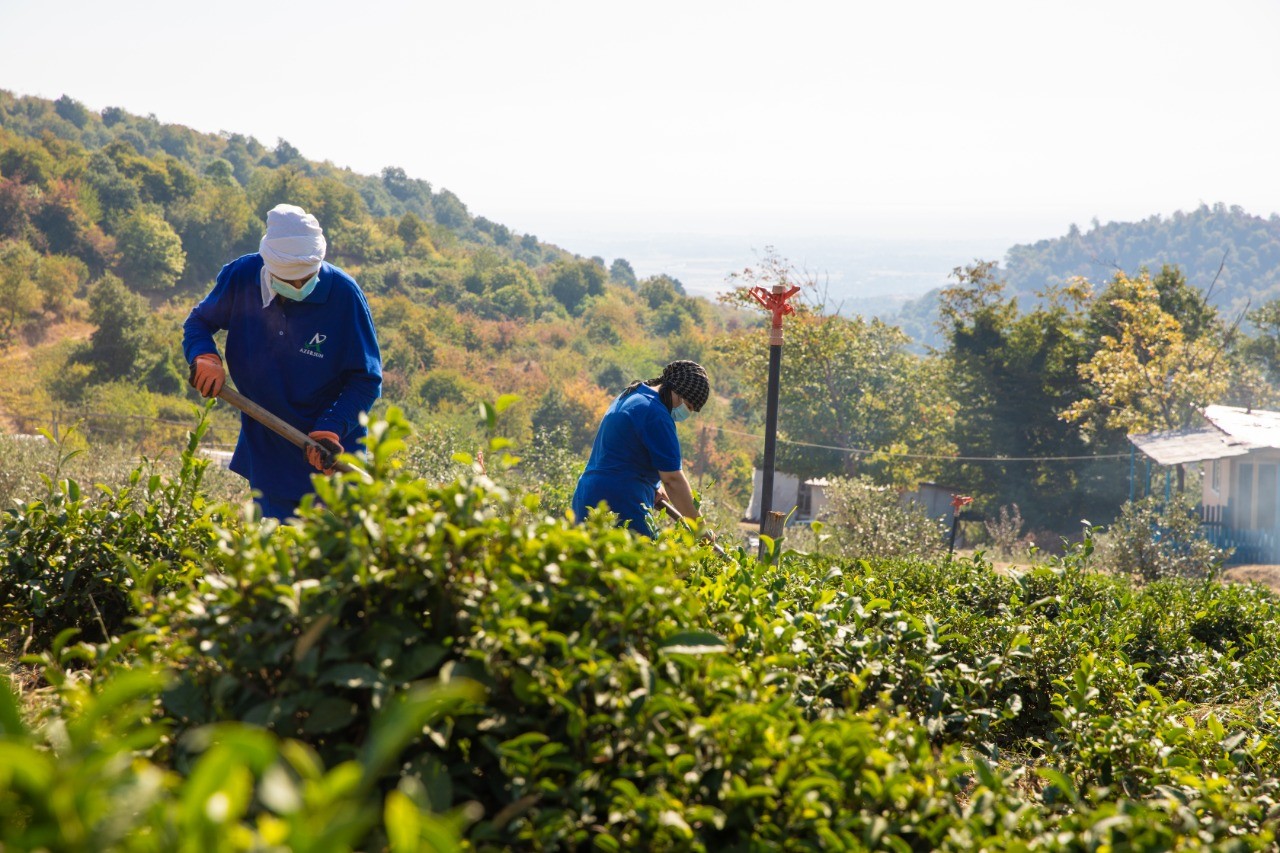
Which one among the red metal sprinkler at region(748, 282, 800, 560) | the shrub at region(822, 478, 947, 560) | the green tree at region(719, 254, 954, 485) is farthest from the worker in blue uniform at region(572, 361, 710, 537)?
the green tree at region(719, 254, 954, 485)

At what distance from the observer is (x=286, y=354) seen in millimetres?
3969

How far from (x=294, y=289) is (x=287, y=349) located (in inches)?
9.1

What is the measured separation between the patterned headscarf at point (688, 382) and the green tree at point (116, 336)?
4487cm

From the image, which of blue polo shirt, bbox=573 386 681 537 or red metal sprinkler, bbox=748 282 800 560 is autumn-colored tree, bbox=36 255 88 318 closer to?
red metal sprinkler, bbox=748 282 800 560

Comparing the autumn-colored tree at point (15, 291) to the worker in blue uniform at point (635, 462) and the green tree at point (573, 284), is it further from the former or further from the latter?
the worker in blue uniform at point (635, 462)

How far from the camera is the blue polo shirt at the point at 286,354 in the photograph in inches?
156

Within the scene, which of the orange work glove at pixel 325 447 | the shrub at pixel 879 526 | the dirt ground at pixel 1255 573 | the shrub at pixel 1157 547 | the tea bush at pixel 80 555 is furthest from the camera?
the dirt ground at pixel 1255 573

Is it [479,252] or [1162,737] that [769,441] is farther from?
[479,252]

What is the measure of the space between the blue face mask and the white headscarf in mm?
23

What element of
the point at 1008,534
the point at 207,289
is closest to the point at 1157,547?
the point at 1008,534

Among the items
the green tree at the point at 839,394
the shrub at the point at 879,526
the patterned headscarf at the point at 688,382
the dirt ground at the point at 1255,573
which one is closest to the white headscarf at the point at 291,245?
the patterned headscarf at the point at 688,382

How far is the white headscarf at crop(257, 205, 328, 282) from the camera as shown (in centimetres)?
378

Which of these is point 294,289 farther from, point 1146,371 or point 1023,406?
point 1023,406

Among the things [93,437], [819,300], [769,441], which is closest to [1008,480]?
[819,300]
